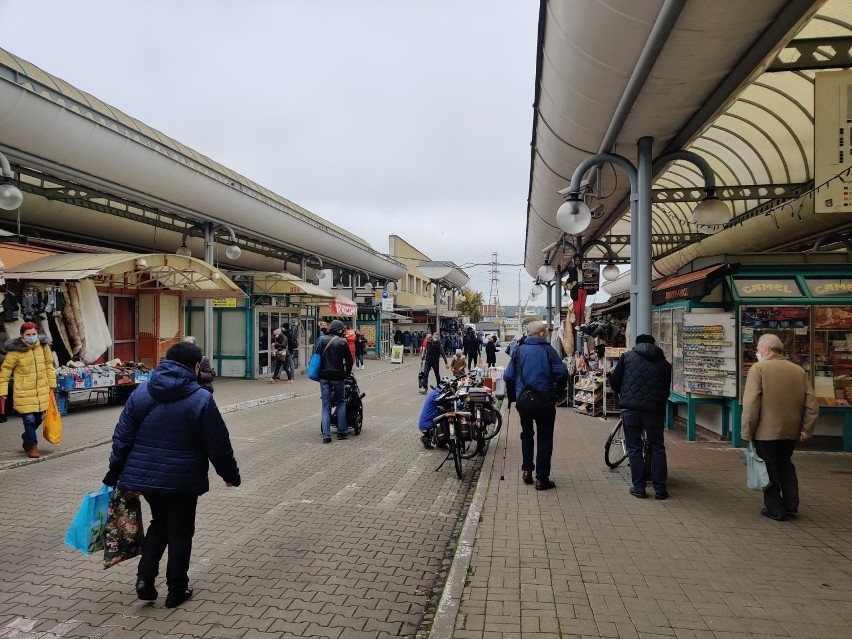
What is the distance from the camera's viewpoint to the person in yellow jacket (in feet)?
24.1

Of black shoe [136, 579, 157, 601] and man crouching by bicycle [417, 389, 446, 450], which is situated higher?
man crouching by bicycle [417, 389, 446, 450]

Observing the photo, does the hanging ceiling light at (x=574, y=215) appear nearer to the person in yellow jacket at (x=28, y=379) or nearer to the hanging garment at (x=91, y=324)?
the person in yellow jacket at (x=28, y=379)

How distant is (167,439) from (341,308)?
1886 centimetres

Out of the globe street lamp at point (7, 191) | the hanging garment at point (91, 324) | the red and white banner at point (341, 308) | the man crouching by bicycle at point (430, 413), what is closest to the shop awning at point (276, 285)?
the red and white banner at point (341, 308)

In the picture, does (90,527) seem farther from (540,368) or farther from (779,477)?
(779,477)

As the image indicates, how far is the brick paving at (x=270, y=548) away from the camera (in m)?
3.49

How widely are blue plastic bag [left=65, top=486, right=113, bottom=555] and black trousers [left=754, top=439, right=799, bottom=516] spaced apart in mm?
5268

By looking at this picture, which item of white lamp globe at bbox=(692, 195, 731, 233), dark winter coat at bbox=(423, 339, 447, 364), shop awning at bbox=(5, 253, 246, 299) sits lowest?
dark winter coat at bbox=(423, 339, 447, 364)

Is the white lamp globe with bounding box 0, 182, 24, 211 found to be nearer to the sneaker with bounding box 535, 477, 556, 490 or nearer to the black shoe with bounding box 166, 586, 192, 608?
the black shoe with bounding box 166, 586, 192, 608

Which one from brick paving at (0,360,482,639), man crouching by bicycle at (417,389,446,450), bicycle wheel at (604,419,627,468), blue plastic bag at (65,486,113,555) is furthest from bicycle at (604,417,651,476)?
blue plastic bag at (65,486,113,555)

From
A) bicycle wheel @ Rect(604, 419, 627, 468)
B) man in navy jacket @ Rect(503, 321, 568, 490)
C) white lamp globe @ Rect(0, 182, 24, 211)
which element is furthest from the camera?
white lamp globe @ Rect(0, 182, 24, 211)

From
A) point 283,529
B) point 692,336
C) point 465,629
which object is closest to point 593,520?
point 465,629

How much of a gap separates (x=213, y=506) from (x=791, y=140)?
398 inches

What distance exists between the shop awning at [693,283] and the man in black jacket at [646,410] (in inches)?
100
